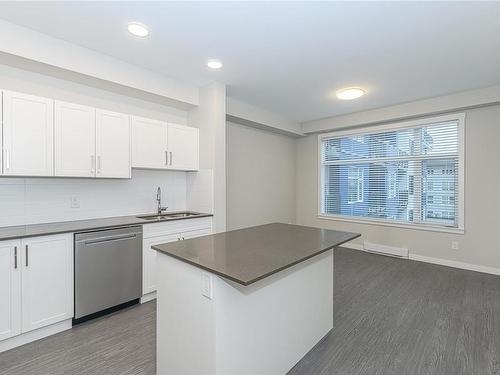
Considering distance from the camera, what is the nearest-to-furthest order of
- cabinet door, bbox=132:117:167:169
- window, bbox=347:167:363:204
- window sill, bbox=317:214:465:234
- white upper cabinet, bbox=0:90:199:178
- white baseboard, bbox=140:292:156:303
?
white upper cabinet, bbox=0:90:199:178 → white baseboard, bbox=140:292:156:303 → cabinet door, bbox=132:117:167:169 → window sill, bbox=317:214:465:234 → window, bbox=347:167:363:204

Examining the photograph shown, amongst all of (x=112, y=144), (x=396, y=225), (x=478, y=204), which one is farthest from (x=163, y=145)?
(x=478, y=204)

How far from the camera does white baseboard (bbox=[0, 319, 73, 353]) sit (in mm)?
2111

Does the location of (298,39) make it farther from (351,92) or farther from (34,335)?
(34,335)

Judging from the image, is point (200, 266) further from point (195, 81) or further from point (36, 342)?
point (195, 81)

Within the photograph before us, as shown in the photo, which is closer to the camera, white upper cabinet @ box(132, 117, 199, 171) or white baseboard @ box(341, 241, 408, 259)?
white upper cabinet @ box(132, 117, 199, 171)

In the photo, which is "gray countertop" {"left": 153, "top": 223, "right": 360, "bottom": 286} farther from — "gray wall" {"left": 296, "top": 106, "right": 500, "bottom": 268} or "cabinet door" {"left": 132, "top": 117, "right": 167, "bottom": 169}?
"gray wall" {"left": 296, "top": 106, "right": 500, "bottom": 268}

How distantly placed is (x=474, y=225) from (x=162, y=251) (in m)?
4.80

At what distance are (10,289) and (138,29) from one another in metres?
2.49

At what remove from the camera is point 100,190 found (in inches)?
123

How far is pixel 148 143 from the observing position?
326cm

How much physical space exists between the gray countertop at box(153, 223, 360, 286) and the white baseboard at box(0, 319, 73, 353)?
4.98 ft

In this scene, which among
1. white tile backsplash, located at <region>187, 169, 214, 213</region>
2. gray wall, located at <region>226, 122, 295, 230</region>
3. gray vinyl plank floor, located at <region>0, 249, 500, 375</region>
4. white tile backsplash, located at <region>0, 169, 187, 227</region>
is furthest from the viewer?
gray wall, located at <region>226, 122, 295, 230</region>

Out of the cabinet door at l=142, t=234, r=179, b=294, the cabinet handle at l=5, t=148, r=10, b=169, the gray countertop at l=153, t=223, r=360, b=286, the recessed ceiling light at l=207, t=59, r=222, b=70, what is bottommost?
the cabinet door at l=142, t=234, r=179, b=294

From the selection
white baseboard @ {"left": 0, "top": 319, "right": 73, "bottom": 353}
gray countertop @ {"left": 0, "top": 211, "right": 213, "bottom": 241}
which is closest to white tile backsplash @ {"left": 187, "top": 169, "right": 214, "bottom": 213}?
gray countertop @ {"left": 0, "top": 211, "right": 213, "bottom": 241}
